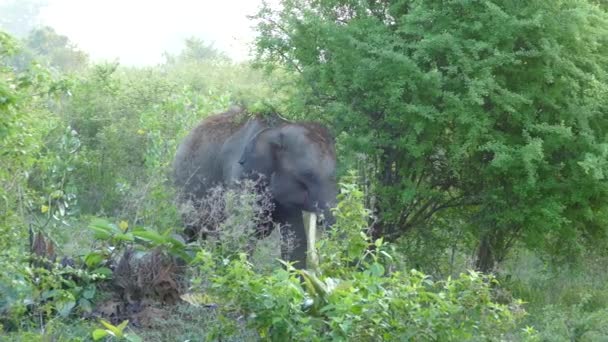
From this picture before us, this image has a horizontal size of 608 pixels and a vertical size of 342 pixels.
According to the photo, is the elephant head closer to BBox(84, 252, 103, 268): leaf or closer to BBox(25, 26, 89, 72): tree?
BBox(84, 252, 103, 268): leaf

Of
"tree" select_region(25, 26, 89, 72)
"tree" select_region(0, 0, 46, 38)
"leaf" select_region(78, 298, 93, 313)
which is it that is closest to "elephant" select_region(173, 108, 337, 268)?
"leaf" select_region(78, 298, 93, 313)

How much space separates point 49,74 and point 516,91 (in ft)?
14.9

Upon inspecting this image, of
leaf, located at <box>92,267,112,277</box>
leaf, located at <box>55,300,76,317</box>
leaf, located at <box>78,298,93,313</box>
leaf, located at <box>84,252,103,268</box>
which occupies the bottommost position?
leaf, located at <box>78,298,93,313</box>

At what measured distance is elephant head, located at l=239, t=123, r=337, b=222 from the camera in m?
9.87

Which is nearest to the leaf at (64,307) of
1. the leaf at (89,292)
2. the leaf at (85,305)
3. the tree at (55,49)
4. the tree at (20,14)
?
the leaf at (85,305)

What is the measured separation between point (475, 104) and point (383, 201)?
137 cm

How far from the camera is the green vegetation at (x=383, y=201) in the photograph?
6.79 metres

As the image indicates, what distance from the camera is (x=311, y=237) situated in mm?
9062

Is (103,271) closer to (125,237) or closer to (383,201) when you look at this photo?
(125,237)

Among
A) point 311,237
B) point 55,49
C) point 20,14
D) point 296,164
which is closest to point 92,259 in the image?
point 311,237

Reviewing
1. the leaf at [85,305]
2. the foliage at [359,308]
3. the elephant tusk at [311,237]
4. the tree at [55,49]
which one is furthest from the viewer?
the tree at [55,49]

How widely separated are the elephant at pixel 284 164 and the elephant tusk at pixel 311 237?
2.8 inches

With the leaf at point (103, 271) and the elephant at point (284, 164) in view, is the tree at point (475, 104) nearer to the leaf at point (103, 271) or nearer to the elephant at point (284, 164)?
the elephant at point (284, 164)

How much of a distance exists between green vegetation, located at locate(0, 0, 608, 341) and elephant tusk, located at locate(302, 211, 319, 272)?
0.14 m
